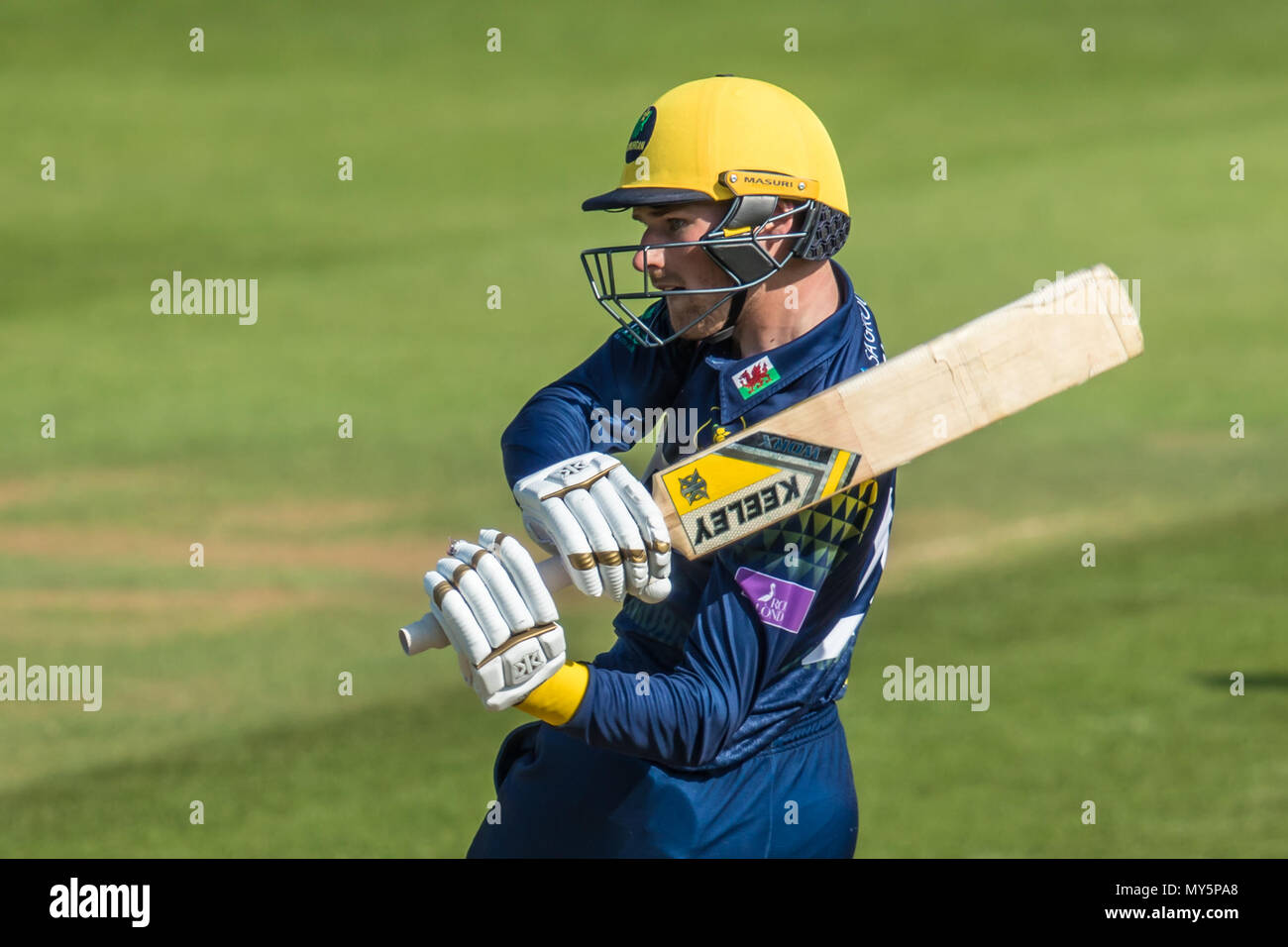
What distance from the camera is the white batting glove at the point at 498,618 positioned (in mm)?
3008

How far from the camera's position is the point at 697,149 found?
344 centimetres

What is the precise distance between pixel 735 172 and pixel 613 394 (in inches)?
25.3

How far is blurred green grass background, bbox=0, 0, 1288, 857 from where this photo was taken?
7.10 metres

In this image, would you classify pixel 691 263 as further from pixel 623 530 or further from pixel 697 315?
pixel 623 530

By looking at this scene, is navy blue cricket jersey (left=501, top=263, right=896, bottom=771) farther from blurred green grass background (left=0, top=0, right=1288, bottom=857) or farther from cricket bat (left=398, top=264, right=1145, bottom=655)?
blurred green grass background (left=0, top=0, right=1288, bottom=857)

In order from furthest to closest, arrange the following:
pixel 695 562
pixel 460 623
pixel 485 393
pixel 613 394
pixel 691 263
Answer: pixel 485 393 < pixel 613 394 < pixel 695 562 < pixel 691 263 < pixel 460 623

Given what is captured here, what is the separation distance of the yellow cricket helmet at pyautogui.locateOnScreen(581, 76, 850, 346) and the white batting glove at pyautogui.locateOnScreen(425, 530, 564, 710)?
64cm

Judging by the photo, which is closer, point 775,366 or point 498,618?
point 498,618

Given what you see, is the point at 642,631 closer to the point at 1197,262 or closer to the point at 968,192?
the point at 1197,262

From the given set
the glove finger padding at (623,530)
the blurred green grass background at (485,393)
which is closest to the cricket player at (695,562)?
the glove finger padding at (623,530)

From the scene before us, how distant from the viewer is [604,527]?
10.1ft

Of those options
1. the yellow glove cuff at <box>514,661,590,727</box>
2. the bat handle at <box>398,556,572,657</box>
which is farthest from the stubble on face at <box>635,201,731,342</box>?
the yellow glove cuff at <box>514,661,590,727</box>

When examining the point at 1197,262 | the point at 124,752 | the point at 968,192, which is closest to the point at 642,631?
the point at 124,752

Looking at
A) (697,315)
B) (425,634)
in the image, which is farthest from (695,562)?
(425,634)
